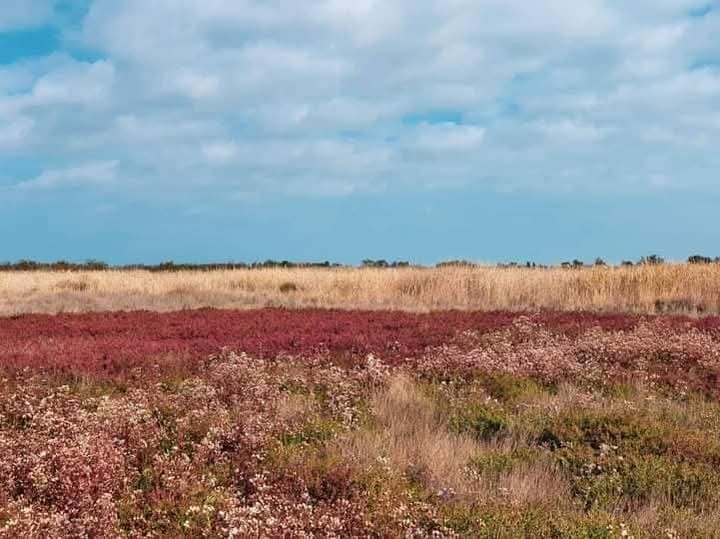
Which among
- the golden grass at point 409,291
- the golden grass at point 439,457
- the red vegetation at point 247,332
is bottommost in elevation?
the golden grass at point 439,457

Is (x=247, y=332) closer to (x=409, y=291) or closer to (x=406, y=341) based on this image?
(x=406, y=341)

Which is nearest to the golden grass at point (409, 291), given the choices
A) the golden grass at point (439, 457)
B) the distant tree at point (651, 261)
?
the distant tree at point (651, 261)

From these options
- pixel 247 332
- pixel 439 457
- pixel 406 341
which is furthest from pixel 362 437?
pixel 247 332

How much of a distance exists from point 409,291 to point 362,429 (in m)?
23.6

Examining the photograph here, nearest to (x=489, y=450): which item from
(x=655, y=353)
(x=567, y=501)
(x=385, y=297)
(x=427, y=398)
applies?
(x=567, y=501)

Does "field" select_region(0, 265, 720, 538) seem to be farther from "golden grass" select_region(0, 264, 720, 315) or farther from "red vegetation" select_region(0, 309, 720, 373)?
"golden grass" select_region(0, 264, 720, 315)

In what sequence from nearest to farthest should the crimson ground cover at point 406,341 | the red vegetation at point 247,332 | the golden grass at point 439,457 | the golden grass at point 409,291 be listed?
the golden grass at point 439,457
the crimson ground cover at point 406,341
the red vegetation at point 247,332
the golden grass at point 409,291

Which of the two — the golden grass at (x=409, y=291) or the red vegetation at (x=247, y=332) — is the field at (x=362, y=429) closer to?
the red vegetation at (x=247, y=332)

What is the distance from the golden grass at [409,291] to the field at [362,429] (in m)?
8.45

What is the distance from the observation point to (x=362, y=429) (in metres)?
8.78

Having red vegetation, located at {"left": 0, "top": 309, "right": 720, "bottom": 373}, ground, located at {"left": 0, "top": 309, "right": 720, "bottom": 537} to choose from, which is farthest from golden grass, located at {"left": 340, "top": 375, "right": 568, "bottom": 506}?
red vegetation, located at {"left": 0, "top": 309, "right": 720, "bottom": 373}

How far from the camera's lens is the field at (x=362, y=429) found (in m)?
5.91

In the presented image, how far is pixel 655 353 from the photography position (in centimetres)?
1394

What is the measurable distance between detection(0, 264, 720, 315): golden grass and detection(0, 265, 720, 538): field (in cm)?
845
